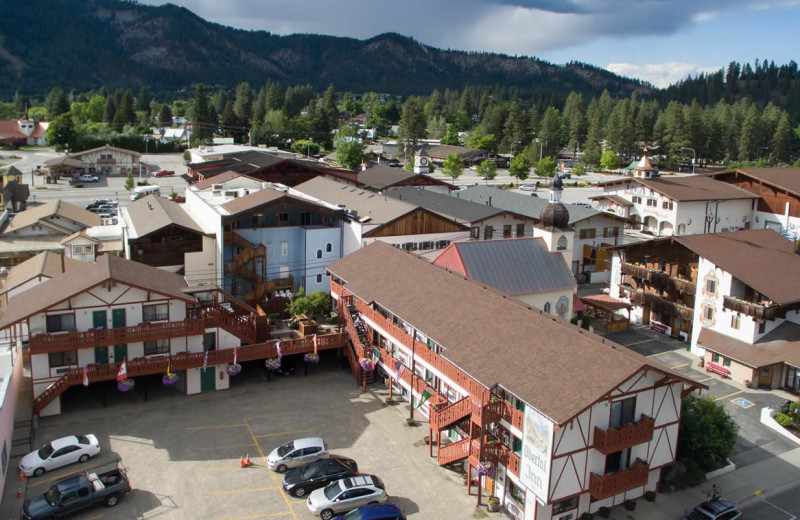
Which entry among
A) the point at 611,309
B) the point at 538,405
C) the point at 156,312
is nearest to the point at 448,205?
the point at 611,309

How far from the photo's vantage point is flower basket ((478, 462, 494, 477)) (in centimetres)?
2506

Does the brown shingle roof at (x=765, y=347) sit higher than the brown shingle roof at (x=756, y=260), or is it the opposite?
the brown shingle roof at (x=756, y=260)

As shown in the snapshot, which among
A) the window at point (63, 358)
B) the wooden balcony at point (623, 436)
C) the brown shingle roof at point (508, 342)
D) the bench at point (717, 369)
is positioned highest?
the brown shingle roof at point (508, 342)

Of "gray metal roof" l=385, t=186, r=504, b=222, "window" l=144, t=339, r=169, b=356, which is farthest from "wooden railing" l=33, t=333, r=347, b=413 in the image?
"gray metal roof" l=385, t=186, r=504, b=222

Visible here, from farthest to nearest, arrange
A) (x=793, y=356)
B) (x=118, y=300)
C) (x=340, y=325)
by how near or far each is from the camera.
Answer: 1. (x=340, y=325)
2. (x=793, y=356)
3. (x=118, y=300)

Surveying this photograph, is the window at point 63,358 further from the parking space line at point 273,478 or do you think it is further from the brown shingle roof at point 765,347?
the brown shingle roof at point 765,347

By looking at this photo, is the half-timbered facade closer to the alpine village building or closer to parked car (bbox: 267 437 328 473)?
the alpine village building

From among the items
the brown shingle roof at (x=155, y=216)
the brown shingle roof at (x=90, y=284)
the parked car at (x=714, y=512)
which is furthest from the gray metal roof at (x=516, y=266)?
the brown shingle roof at (x=155, y=216)

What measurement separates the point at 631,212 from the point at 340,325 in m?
50.5

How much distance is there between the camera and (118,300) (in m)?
33.8

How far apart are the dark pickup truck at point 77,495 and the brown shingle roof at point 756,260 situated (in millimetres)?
34634

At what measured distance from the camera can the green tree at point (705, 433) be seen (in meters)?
28.1

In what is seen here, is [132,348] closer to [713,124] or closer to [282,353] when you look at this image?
[282,353]

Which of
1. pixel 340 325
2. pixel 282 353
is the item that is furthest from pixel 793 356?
pixel 282 353
